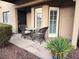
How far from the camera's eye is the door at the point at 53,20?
367 inches

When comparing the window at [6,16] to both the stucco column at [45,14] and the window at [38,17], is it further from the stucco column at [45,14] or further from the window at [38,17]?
the stucco column at [45,14]

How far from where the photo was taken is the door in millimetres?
9320

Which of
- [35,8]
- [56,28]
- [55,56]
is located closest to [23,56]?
[55,56]

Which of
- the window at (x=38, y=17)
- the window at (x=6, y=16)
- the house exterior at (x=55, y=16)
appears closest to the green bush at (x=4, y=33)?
the house exterior at (x=55, y=16)

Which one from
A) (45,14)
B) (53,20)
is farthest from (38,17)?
(53,20)

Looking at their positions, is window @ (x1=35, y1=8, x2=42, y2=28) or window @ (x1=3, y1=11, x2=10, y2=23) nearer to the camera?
window @ (x1=35, y1=8, x2=42, y2=28)

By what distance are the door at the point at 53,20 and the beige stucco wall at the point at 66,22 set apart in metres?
0.33

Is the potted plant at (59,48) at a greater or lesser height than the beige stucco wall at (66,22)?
lesser

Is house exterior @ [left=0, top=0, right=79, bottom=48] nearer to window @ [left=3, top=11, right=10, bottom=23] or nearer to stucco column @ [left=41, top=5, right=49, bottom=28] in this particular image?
stucco column @ [left=41, top=5, right=49, bottom=28]

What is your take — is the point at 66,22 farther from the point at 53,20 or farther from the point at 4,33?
the point at 4,33

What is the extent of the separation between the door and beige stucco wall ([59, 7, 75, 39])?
33 cm

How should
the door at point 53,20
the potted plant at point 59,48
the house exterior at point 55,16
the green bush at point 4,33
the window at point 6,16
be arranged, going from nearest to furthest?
the potted plant at point 59,48, the green bush at point 4,33, the house exterior at point 55,16, the door at point 53,20, the window at point 6,16

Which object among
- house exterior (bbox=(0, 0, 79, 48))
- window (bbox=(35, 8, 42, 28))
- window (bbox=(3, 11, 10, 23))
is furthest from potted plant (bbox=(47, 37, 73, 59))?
window (bbox=(3, 11, 10, 23))

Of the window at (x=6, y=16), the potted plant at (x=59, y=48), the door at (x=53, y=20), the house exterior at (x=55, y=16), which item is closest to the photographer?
the potted plant at (x=59, y=48)
